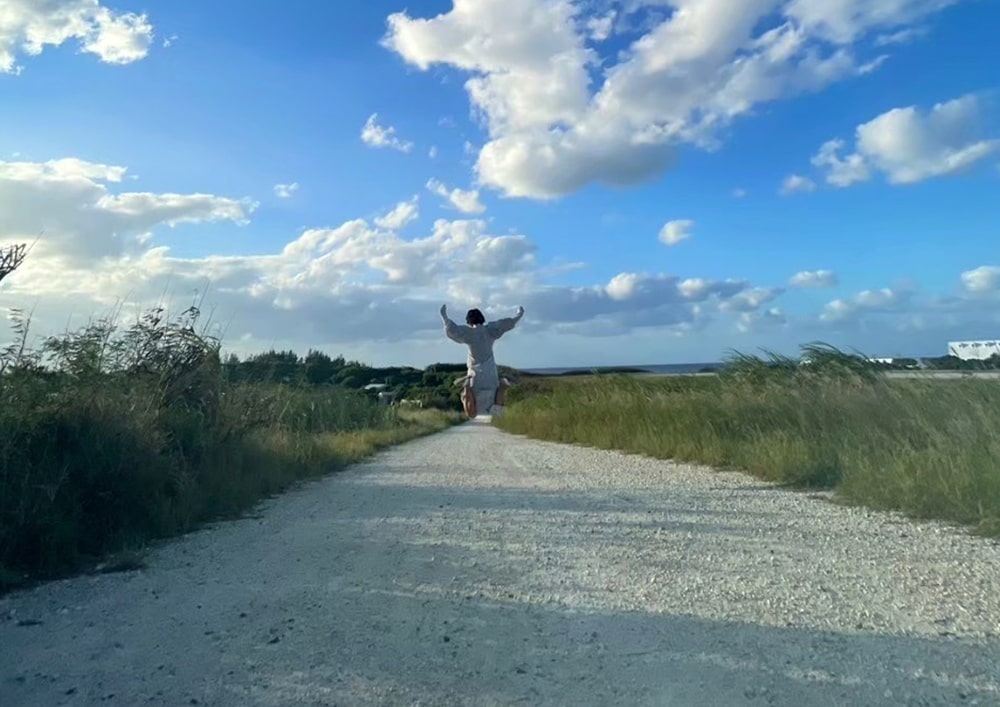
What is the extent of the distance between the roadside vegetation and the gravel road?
0.76m

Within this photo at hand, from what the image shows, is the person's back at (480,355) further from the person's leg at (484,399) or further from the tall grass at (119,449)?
the tall grass at (119,449)

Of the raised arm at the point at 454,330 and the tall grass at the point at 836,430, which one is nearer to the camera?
the tall grass at the point at 836,430

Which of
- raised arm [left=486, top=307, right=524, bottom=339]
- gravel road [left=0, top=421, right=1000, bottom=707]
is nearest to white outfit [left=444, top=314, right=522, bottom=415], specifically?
raised arm [left=486, top=307, right=524, bottom=339]

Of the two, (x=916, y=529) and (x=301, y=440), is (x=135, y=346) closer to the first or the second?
(x=301, y=440)

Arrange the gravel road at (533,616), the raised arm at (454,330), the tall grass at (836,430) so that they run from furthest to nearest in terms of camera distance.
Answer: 1. the raised arm at (454,330)
2. the tall grass at (836,430)
3. the gravel road at (533,616)

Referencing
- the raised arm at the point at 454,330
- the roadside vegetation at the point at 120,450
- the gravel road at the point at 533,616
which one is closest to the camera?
the gravel road at the point at 533,616

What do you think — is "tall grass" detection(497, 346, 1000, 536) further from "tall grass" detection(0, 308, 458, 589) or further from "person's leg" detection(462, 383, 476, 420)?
"tall grass" detection(0, 308, 458, 589)

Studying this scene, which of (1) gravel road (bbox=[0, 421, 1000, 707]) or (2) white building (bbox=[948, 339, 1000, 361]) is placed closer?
(1) gravel road (bbox=[0, 421, 1000, 707])

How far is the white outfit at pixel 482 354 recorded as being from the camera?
16514mm

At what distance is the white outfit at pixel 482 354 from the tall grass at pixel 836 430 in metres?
4.47

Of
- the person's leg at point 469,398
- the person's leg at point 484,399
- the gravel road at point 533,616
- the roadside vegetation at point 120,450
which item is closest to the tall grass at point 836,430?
the gravel road at point 533,616

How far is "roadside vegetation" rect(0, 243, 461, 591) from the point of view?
332 inches

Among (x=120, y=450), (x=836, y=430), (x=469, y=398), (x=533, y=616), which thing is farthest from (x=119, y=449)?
(x=836, y=430)

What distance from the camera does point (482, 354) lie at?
17.0m
